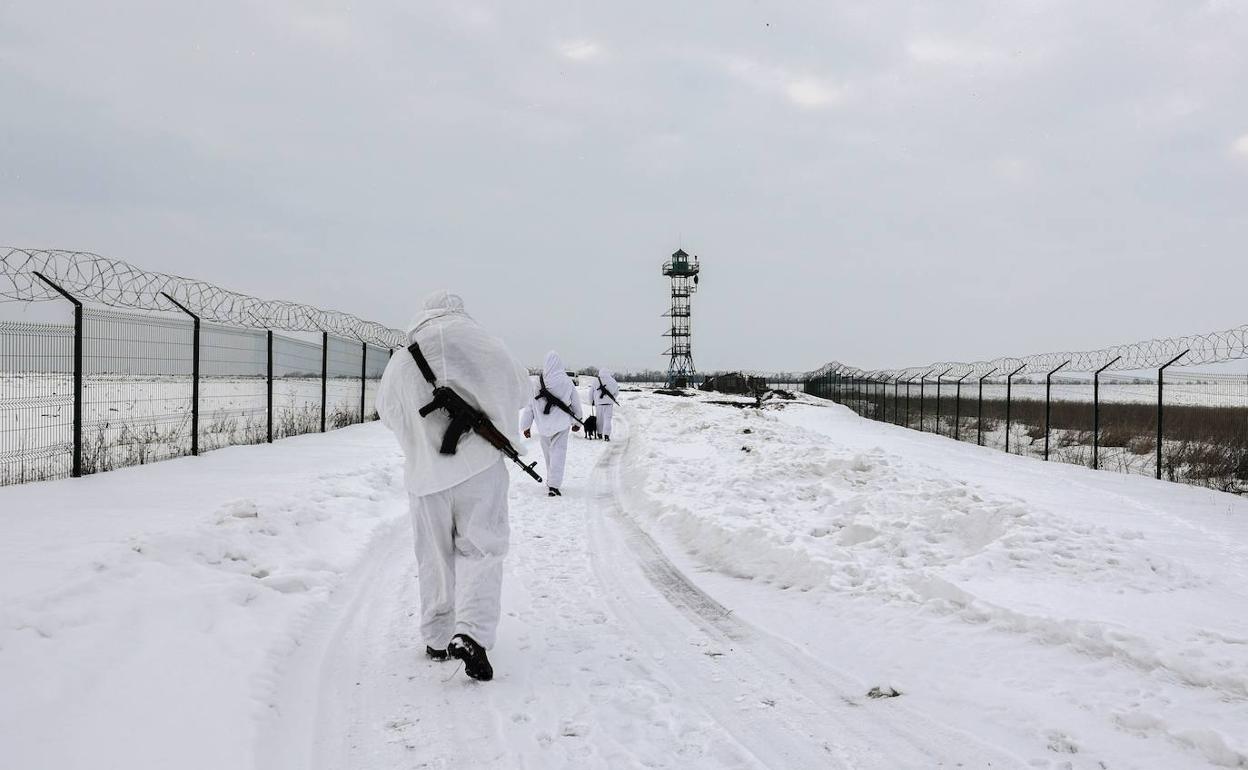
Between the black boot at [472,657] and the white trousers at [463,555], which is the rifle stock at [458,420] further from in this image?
the black boot at [472,657]

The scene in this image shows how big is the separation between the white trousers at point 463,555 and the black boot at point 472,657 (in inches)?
1.7

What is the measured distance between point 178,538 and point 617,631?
357 cm

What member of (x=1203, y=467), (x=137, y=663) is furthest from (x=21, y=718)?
(x=1203, y=467)

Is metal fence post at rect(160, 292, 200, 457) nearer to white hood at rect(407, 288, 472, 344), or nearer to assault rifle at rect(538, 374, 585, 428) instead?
assault rifle at rect(538, 374, 585, 428)

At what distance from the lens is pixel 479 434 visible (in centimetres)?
402

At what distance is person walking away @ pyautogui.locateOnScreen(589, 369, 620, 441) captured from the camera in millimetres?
18000

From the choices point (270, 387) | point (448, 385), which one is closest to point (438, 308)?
point (448, 385)

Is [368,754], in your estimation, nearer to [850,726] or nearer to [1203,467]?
[850,726]

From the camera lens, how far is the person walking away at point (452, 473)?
3906mm

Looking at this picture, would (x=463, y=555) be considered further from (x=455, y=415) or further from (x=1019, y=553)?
(x=1019, y=553)

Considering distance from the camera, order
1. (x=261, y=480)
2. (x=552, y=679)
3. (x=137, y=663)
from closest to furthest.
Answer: (x=137, y=663)
(x=552, y=679)
(x=261, y=480)

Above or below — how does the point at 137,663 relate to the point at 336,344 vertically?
below

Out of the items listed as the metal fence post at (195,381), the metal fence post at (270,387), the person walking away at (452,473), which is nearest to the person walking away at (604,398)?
the metal fence post at (270,387)

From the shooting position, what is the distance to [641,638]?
4.47 m
